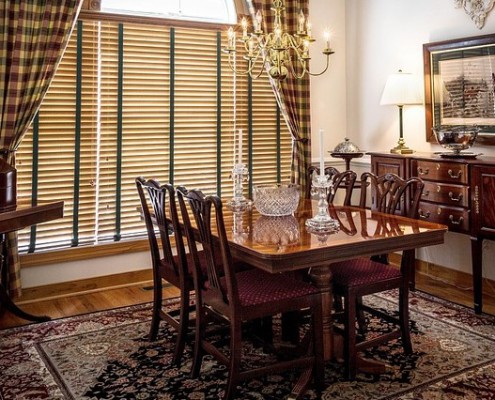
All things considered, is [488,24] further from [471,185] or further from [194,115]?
[194,115]

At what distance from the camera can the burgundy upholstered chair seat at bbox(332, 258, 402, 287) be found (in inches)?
104

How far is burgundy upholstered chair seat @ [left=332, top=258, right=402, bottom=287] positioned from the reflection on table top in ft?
0.83

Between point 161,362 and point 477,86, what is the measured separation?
291cm

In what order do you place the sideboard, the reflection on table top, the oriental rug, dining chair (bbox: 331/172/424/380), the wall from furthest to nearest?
the wall, the sideboard, dining chair (bbox: 331/172/424/380), the oriental rug, the reflection on table top

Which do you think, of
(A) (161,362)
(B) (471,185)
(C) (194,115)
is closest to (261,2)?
(C) (194,115)

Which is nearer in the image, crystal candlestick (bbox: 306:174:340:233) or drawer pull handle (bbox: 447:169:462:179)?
crystal candlestick (bbox: 306:174:340:233)

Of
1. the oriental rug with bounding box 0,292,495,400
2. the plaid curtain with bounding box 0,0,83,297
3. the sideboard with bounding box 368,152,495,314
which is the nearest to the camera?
the oriental rug with bounding box 0,292,495,400

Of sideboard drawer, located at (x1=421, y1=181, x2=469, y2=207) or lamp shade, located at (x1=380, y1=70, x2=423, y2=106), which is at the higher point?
lamp shade, located at (x1=380, y1=70, x2=423, y2=106)

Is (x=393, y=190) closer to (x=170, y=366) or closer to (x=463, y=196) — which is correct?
(x=463, y=196)

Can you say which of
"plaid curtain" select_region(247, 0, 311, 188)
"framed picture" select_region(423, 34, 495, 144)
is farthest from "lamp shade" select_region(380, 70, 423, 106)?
"plaid curtain" select_region(247, 0, 311, 188)

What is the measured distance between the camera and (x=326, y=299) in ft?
8.38

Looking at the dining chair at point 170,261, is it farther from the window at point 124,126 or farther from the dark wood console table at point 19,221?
the window at point 124,126

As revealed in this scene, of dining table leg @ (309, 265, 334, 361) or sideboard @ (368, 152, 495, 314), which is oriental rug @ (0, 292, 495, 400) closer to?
dining table leg @ (309, 265, 334, 361)

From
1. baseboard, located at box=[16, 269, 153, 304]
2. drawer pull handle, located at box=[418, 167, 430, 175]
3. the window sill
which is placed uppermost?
drawer pull handle, located at box=[418, 167, 430, 175]
